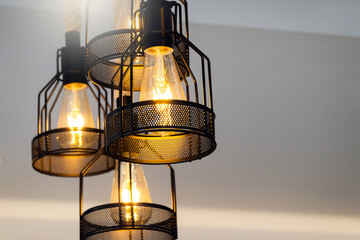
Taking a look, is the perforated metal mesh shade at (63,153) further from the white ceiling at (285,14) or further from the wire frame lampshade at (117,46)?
the white ceiling at (285,14)

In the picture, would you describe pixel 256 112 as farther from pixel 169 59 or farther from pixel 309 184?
pixel 169 59

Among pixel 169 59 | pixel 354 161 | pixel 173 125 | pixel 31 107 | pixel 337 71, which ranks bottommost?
pixel 173 125

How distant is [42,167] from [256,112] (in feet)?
4.48

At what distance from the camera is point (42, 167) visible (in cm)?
134

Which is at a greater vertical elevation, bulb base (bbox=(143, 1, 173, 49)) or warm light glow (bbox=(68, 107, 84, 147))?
bulb base (bbox=(143, 1, 173, 49))

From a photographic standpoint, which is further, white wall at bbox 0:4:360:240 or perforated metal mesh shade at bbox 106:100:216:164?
white wall at bbox 0:4:360:240

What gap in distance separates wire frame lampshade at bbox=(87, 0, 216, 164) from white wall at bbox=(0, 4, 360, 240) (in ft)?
4.20

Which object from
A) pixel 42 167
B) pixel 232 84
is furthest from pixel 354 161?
pixel 42 167

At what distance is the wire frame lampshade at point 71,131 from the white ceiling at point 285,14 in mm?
1323

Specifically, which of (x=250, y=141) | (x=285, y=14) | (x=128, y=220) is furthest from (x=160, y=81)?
(x=285, y=14)

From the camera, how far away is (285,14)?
2.69m

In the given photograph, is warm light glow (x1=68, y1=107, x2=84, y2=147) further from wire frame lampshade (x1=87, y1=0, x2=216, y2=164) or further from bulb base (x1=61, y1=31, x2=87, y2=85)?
wire frame lampshade (x1=87, y1=0, x2=216, y2=164)

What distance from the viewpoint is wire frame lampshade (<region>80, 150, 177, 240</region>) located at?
108 centimetres

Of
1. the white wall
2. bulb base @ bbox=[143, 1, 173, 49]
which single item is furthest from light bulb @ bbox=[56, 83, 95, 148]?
the white wall
